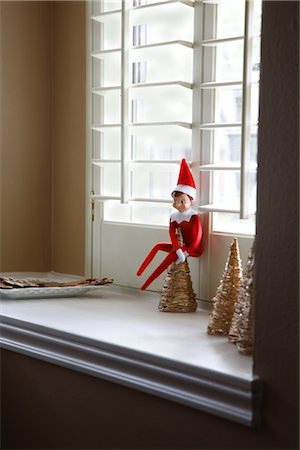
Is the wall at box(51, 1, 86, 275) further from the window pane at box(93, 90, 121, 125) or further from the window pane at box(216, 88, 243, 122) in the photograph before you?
the window pane at box(216, 88, 243, 122)

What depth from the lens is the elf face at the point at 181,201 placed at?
147 cm

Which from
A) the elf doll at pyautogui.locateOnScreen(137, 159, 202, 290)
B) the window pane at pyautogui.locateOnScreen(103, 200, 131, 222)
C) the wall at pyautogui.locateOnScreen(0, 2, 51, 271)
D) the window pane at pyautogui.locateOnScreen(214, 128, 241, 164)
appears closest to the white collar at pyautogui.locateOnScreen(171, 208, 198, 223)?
the elf doll at pyautogui.locateOnScreen(137, 159, 202, 290)

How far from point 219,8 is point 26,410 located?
938 millimetres

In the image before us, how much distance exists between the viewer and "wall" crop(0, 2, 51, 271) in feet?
5.88

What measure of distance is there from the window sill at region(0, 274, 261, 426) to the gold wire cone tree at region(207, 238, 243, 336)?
0.03 meters

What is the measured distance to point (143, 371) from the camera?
45.1 inches

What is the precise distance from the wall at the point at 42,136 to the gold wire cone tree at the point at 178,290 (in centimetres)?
40

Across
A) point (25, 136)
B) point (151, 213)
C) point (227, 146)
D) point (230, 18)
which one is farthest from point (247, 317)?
point (25, 136)

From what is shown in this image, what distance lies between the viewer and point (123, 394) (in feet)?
3.93

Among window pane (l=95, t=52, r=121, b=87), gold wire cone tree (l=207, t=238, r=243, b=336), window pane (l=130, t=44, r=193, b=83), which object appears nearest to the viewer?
gold wire cone tree (l=207, t=238, r=243, b=336)

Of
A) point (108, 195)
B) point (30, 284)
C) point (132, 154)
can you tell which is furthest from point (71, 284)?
point (132, 154)

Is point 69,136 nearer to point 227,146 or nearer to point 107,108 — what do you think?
→ point 107,108

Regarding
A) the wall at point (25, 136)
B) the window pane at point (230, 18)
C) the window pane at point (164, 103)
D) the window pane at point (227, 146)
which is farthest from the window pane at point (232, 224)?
the wall at point (25, 136)

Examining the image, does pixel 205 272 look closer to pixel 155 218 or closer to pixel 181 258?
pixel 181 258
